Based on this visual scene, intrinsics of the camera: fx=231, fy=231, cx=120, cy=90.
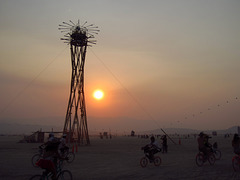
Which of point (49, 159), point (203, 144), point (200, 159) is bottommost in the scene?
point (200, 159)

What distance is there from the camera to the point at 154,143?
45.3 ft

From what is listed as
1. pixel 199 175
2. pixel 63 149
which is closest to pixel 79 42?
pixel 63 149

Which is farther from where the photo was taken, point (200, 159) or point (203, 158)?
point (200, 159)

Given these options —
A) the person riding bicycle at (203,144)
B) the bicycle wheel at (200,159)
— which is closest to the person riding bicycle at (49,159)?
the person riding bicycle at (203,144)

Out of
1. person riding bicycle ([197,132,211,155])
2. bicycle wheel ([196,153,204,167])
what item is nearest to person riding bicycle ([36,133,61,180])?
person riding bicycle ([197,132,211,155])

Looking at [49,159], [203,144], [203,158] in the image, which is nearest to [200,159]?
[203,158]

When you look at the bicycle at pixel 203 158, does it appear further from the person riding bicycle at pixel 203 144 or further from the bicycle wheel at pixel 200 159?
the person riding bicycle at pixel 203 144

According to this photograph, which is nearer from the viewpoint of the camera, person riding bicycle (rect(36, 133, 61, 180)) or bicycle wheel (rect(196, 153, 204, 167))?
person riding bicycle (rect(36, 133, 61, 180))

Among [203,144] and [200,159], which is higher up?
[203,144]

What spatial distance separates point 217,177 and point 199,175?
2.63ft

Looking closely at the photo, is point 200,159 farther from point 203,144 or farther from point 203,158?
point 203,144

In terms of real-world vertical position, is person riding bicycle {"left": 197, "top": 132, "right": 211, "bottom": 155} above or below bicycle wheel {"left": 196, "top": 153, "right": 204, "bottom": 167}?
above

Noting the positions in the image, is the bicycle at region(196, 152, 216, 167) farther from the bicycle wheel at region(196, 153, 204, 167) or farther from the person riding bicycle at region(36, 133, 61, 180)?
the person riding bicycle at region(36, 133, 61, 180)

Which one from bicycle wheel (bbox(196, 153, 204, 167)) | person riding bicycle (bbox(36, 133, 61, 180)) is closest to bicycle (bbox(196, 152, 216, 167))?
bicycle wheel (bbox(196, 153, 204, 167))
